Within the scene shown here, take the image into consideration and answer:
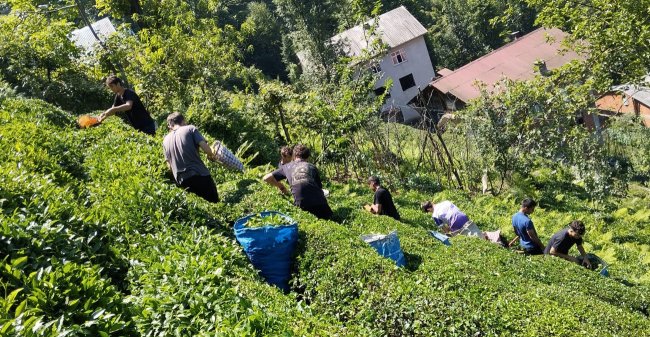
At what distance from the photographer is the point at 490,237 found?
10750 mm

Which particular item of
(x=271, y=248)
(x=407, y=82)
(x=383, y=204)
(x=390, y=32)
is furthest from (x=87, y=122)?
(x=407, y=82)

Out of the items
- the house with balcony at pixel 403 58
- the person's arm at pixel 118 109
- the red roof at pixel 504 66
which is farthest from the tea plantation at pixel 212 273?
the house with balcony at pixel 403 58

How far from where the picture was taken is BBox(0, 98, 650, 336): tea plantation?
157 inches

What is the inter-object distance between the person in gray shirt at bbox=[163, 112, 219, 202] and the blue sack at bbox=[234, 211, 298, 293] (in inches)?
65.4

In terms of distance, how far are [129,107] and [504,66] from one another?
32.0 metres

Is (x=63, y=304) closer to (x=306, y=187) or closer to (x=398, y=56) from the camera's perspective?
(x=306, y=187)

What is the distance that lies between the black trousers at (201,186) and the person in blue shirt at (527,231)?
548cm

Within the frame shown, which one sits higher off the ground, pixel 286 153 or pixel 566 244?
pixel 286 153

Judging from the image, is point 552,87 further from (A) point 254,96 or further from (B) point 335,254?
(B) point 335,254

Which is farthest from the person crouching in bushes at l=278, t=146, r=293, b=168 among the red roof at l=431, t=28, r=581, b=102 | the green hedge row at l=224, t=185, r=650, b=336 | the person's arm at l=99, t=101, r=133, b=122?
the red roof at l=431, t=28, r=581, b=102

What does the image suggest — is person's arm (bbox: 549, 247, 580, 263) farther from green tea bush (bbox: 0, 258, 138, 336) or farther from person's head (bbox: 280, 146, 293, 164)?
green tea bush (bbox: 0, 258, 138, 336)

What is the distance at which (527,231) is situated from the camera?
9445 millimetres

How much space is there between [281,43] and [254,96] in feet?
135

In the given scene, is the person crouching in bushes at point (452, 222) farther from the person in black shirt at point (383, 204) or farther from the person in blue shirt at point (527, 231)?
the person in black shirt at point (383, 204)
